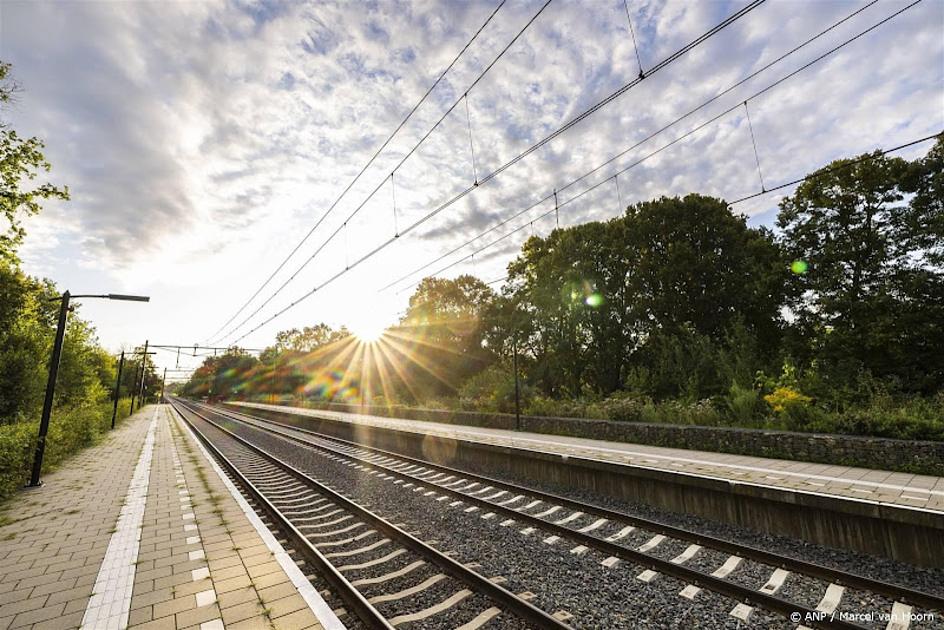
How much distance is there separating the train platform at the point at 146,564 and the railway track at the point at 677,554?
407 centimetres

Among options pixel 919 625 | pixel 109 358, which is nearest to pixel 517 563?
pixel 919 625

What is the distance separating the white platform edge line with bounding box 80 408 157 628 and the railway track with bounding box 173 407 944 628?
5.46m

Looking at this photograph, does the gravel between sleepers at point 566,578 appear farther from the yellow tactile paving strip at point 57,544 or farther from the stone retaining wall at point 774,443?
the stone retaining wall at point 774,443

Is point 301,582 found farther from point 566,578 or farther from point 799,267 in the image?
point 799,267

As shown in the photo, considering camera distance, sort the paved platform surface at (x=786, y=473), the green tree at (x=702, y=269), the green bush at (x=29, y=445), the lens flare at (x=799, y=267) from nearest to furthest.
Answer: the paved platform surface at (x=786, y=473) → the green bush at (x=29, y=445) → the lens flare at (x=799, y=267) → the green tree at (x=702, y=269)

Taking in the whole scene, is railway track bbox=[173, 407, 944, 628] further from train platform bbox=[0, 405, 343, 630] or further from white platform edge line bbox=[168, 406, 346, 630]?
train platform bbox=[0, 405, 343, 630]

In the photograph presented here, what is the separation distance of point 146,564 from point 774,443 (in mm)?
13089

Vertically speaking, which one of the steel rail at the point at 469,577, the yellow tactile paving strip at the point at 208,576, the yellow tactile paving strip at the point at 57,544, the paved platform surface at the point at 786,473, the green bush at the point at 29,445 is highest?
the green bush at the point at 29,445

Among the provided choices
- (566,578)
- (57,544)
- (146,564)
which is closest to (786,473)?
(566,578)

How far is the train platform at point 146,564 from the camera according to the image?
402cm

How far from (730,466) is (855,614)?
517 centimetres

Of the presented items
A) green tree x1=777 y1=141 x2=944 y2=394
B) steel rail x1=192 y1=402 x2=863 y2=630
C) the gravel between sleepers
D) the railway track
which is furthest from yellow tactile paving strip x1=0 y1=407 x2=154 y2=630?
green tree x1=777 y1=141 x2=944 y2=394

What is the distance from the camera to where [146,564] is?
5332 mm

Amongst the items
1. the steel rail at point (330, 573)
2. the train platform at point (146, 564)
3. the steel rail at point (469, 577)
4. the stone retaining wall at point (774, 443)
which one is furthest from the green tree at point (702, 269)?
the train platform at point (146, 564)
